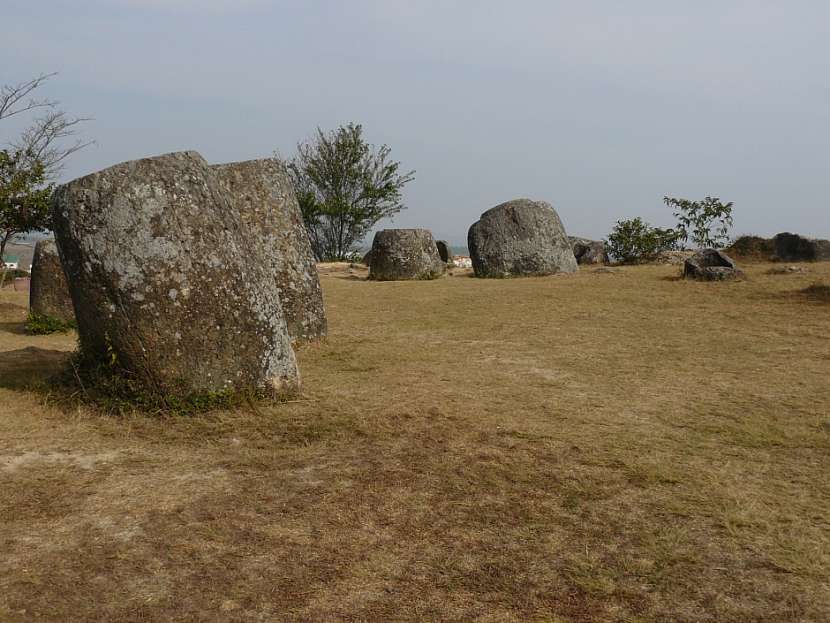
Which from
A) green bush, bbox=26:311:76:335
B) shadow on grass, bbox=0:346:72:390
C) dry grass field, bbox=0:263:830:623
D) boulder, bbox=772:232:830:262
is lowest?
dry grass field, bbox=0:263:830:623

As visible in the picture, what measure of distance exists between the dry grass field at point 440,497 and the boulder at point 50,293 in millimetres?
2902

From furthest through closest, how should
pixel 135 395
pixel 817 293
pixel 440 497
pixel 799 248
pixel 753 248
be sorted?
pixel 753 248 → pixel 799 248 → pixel 817 293 → pixel 135 395 → pixel 440 497

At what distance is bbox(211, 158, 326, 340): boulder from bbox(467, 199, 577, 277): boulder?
894 cm

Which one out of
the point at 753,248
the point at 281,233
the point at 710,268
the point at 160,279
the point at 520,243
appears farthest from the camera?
the point at 753,248

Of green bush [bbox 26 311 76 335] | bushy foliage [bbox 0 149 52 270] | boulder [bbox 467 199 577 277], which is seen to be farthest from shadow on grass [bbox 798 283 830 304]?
bushy foliage [bbox 0 149 52 270]

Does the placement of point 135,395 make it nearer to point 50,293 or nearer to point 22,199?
point 50,293

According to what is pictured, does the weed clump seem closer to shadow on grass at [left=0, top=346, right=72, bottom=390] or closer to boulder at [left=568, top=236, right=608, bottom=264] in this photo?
shadow on grass at [left=0, top=346, right=72, bottom=390]

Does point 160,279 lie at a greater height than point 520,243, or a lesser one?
lesser

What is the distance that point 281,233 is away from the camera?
318 inches

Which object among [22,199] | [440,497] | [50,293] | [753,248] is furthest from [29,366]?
[753,248]

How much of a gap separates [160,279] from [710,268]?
11.2 m

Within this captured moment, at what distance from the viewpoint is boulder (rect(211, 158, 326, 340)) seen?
26.0ft

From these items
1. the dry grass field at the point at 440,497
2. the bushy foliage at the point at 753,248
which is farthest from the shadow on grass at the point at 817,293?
the bushy foliage at the point at 753,248

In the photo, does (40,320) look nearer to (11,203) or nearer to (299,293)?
(299,293)
